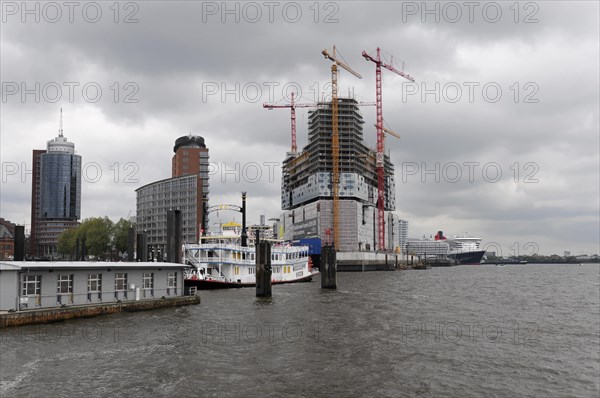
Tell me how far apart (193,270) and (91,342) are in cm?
4619

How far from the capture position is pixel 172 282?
178ft

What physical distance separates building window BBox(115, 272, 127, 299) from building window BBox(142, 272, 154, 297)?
7.54 feet

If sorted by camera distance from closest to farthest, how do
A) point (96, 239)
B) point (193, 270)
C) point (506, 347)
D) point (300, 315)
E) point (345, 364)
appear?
point (345, 364) → point (506, 347) → point (300, 315) → point (193, 270) → point (96, 239)

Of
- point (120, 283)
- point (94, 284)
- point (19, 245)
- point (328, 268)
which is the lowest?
point (328, 268)

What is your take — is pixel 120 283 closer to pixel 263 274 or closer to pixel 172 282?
pixel 172 282

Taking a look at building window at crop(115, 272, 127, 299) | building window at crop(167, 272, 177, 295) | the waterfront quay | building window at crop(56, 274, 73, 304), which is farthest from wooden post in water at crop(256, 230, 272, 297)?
building window at crop(56, 274, 73, 304)

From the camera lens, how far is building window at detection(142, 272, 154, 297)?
4975 cm

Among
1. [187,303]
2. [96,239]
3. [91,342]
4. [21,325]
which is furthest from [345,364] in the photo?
[96,239]

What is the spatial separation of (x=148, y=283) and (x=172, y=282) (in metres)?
3.83

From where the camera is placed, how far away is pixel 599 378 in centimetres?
2717

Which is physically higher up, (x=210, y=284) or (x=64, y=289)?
(x=64, y=289)

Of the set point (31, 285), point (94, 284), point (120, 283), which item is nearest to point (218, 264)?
point (120, 283)

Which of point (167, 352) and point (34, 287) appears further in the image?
point (34, 287)

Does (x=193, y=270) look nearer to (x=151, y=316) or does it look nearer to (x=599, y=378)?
(x=151, y=316)
